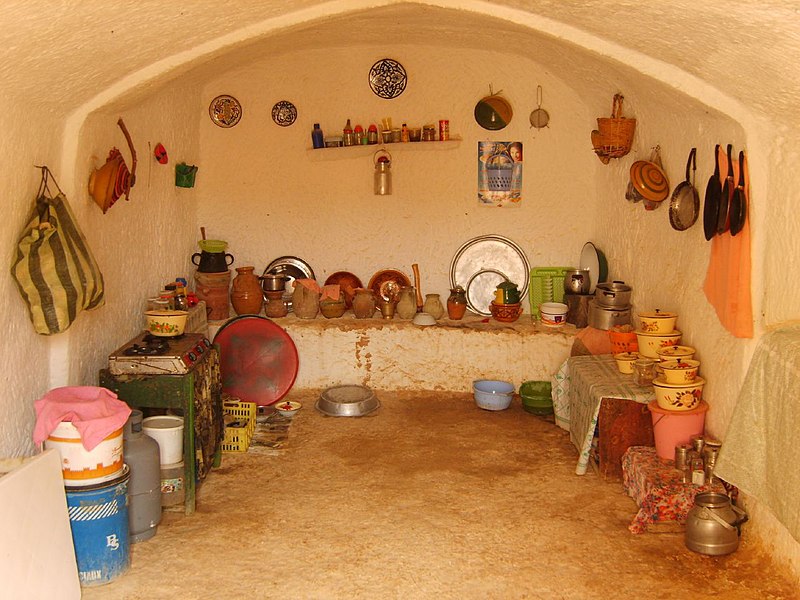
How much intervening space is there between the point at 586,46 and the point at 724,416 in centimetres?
182

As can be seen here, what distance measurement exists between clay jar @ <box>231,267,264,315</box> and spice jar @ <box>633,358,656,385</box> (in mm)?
2755

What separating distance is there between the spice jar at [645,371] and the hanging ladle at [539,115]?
2.34m

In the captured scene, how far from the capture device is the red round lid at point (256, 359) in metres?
5.47

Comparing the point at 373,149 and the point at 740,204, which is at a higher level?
the point at 373,149

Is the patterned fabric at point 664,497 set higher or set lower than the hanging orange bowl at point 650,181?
lower

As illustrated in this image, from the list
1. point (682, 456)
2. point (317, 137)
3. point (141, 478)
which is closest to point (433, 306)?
point (317, 137)

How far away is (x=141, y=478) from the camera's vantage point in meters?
3.49

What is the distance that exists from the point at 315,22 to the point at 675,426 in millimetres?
2590

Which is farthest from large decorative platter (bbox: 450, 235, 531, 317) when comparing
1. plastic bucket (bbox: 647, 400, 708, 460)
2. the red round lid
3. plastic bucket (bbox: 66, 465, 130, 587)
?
plastic bucket (bbox: 66, 465, 130, 587)

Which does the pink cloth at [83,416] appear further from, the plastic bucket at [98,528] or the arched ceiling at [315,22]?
the arched ceiling at [315,22]

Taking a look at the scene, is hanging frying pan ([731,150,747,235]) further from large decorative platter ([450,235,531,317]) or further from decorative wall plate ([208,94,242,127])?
decorative wall plate ([208,94,242,127])

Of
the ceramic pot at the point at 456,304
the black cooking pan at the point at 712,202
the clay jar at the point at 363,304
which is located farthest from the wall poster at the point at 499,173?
the black cooking pan at the point at 712,202

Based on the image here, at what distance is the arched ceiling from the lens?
2.58 m

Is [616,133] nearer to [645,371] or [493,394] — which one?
[645,371]
